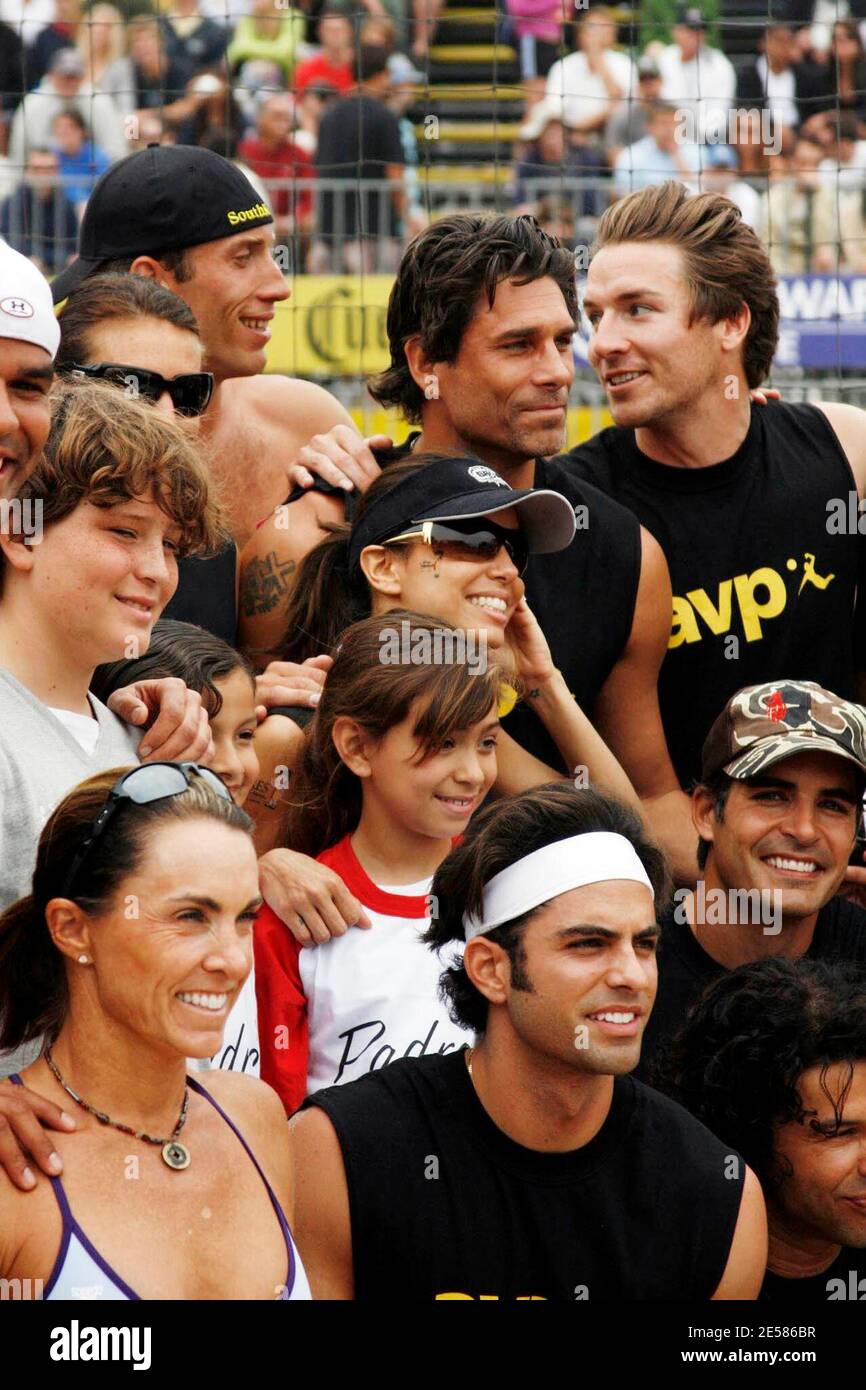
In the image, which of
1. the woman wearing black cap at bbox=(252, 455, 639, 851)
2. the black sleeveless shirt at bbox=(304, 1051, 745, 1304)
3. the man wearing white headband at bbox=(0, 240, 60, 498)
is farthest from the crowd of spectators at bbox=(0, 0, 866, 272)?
the black sleeveless shirt at bbox=(304, 1051, 745, 1304)

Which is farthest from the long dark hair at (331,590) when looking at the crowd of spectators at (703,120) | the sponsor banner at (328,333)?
the crowd of spectators at (703,120)

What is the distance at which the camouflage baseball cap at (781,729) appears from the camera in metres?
4.19

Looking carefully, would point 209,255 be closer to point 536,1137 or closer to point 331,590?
point 331,590

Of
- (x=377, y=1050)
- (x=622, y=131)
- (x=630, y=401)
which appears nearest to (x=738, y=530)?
(x=630, y=401)

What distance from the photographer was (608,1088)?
3.31m

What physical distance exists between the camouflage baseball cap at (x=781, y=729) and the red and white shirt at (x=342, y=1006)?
0.95m

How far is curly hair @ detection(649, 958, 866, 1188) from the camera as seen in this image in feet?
12.0

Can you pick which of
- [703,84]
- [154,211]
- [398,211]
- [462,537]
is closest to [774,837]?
[462,537]

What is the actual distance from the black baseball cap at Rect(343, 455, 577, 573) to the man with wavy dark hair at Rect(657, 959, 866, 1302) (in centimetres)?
107

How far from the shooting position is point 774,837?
13.8 feet

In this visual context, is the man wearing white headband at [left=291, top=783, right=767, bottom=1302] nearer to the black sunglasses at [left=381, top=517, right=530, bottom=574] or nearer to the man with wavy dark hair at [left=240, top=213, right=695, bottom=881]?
the black sunglasses at [left=381, top=517, right=530, bottom=574]

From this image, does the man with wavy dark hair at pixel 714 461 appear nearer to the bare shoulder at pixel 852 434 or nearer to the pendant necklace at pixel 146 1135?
the bare shoulder at pixel 852 434
